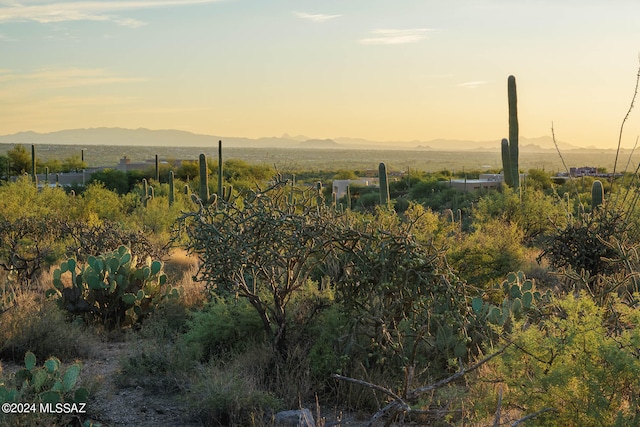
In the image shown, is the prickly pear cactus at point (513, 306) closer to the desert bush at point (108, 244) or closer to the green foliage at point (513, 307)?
the green foliage at point (513, 307)

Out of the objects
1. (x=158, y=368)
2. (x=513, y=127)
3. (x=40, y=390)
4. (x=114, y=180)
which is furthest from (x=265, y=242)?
(x=114, y=180)

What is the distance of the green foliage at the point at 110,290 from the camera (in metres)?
12.3

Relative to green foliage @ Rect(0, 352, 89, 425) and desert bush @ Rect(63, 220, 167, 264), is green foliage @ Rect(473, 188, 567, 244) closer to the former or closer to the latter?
desert bush @ Rect(63, 220, 167, 264)

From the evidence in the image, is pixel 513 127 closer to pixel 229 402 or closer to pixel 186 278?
pixel 186 278

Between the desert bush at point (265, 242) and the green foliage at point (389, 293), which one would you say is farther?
the desert bush at point (265, 242)

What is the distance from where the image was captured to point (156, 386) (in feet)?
30.3

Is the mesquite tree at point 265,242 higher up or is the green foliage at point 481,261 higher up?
the mesquite tree at point 265,242

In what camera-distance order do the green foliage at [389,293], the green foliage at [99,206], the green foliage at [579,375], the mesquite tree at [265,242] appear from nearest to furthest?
the green foliage at [579,375] → the green foliage at [389,293] → the mesquite tree at [265,242] → the green foliage at [99,206]

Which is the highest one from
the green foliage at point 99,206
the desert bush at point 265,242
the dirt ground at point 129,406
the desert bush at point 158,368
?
the desert bush at point 265,242

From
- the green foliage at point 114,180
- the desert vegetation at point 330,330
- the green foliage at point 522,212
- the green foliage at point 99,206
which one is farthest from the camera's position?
the green foliage at point 114,180

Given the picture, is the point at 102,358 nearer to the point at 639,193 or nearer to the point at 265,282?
the point at 265,282

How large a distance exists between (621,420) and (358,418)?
3398mm

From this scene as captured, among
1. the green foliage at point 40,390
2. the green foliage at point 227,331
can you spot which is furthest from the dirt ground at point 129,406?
the green foliage at point 227,331

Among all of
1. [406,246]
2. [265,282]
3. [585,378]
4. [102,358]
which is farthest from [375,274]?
[102,358]
